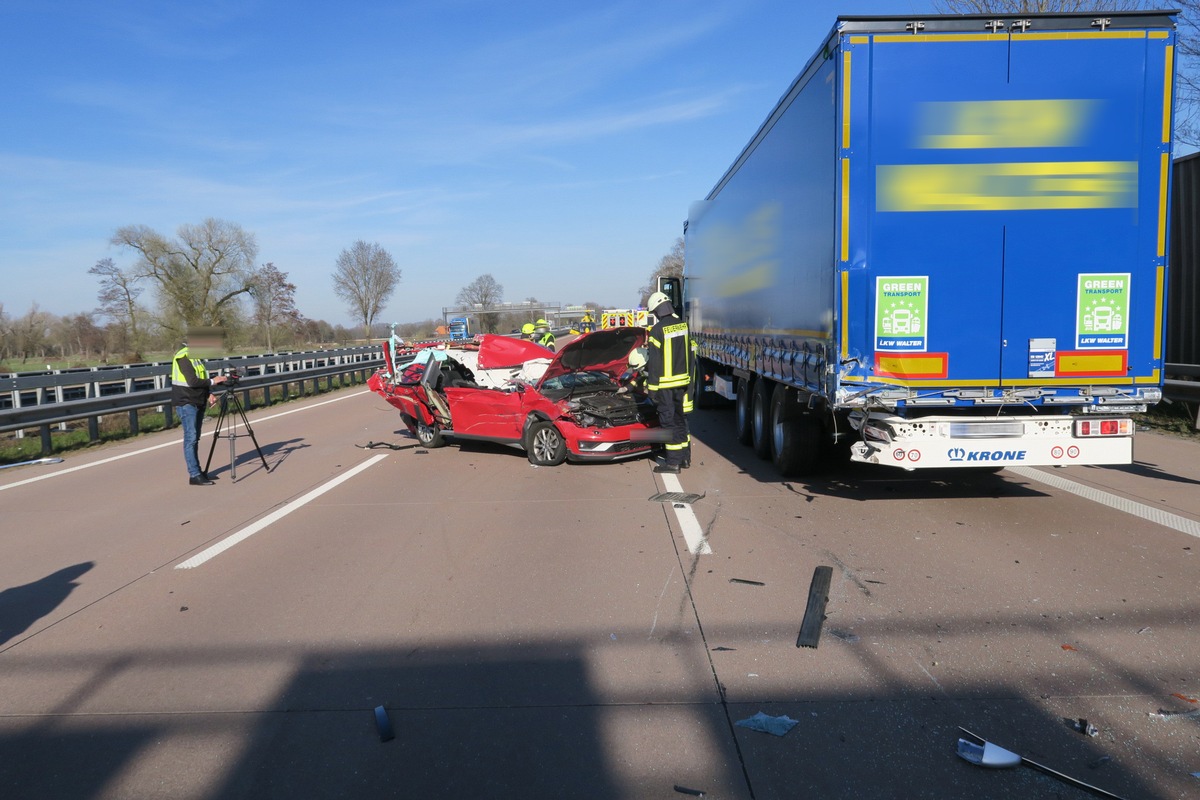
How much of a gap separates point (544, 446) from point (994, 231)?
5.94 metres

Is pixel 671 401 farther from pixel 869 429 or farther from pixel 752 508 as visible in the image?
pixel 869 429

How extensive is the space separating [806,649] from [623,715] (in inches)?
48.0

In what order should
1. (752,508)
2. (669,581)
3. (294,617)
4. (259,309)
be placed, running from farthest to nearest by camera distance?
(259,309), (752,508), (669,581), (294,617)

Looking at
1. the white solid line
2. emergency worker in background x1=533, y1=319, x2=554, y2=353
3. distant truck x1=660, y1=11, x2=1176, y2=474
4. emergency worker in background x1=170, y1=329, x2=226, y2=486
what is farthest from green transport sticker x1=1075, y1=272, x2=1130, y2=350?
emergency worker in background x1=533, y1=319, x2=554, y2=353

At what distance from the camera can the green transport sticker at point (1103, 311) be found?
6.70 meters

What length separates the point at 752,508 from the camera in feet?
26.0

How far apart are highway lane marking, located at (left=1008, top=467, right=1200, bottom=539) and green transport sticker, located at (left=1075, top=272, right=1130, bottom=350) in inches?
59.6

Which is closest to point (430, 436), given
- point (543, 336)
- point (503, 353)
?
point (503, 353)

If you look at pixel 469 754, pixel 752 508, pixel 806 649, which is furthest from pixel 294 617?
pixel 752 508

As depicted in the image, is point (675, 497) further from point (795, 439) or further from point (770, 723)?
point (770, 723)

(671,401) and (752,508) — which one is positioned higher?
(671,401)

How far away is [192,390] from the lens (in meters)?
9.92

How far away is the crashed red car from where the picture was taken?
1032 centimetres

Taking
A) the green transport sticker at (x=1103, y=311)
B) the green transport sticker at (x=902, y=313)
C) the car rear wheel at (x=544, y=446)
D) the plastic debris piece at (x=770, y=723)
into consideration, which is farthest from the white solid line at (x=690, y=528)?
the green transport sticker at (x=1103, y=311)
